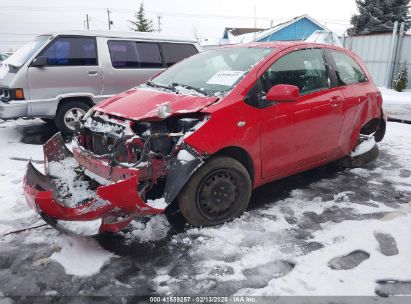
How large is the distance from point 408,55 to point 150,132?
18.3 meters

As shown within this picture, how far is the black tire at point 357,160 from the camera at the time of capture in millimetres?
5219

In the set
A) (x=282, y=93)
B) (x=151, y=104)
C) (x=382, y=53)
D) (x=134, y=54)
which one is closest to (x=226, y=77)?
(x=282, y=93)

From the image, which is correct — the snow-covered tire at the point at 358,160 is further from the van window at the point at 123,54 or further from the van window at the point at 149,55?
the van window at the point at 123,54

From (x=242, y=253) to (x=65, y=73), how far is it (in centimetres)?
533

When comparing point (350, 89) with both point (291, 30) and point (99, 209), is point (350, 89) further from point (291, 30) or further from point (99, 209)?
point (291, 30)

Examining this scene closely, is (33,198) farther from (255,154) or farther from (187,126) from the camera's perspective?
(255,154)

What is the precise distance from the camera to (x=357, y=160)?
5.24 metres

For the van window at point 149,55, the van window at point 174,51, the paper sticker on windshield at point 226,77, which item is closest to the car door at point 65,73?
the van window at point 149,55

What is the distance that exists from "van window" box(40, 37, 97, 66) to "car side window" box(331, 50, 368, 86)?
4.67 meters

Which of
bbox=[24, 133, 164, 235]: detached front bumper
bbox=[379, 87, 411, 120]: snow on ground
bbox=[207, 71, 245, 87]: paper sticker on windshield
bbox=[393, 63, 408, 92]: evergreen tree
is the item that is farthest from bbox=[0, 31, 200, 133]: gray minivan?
bbox=[393, 63, 408, 92]: evergreen tree

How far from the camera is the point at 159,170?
3229 millimetres

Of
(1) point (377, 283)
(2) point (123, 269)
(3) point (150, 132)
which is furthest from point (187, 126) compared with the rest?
(1) point (377, 283)

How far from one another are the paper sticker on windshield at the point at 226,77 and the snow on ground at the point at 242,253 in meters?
1.37

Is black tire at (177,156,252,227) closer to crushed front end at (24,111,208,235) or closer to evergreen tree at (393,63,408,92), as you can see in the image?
crushed front end at (24,111,208,235)
